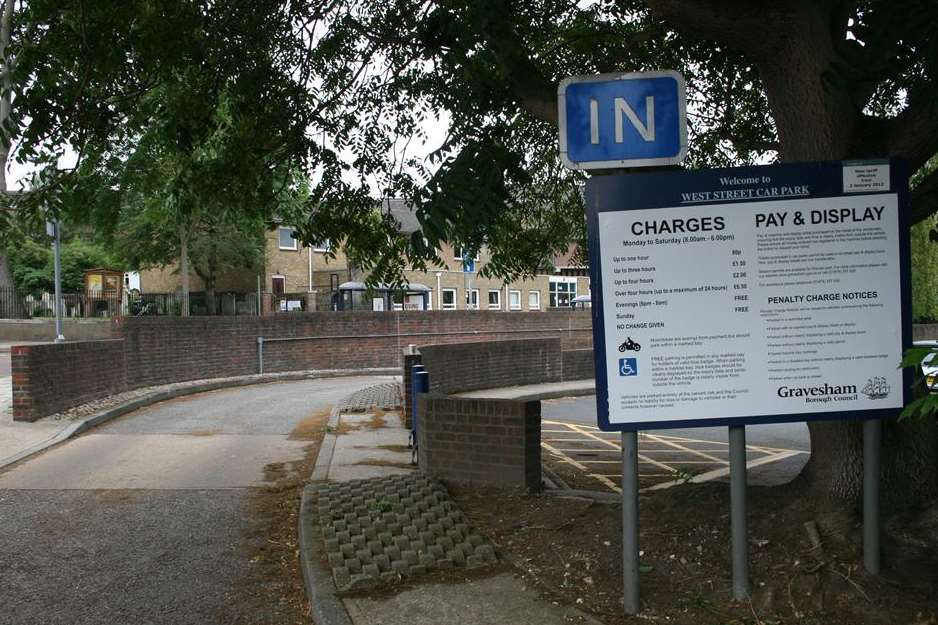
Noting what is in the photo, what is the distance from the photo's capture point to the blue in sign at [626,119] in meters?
4.27

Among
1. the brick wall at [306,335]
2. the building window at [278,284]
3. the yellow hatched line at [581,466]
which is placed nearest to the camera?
the yellow hatched line at [581,466]

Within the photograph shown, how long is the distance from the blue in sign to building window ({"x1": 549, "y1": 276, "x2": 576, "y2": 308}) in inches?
2574

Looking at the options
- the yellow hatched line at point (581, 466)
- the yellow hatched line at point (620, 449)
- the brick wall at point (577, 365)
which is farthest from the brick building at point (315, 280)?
the yellow hatched line at point (581, 466)

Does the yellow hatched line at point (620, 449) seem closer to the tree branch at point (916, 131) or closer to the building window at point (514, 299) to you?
the tree branch at point (916, 131)

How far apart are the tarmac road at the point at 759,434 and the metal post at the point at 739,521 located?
4.12 m

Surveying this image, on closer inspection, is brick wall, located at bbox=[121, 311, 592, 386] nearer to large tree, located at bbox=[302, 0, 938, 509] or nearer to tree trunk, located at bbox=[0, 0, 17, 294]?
tree trunk, located at bbox=[0, 0, 17, 294]

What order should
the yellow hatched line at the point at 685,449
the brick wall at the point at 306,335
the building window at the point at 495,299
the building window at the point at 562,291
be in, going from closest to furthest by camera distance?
the yellow hatched line at the point at 685,449 < the brick wall at the point at 306,335 < the building window at the point at 495,299 < the building window at the point at 562,291

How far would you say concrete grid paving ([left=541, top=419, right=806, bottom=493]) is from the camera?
29.6 ft

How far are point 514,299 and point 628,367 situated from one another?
5534 centimetres

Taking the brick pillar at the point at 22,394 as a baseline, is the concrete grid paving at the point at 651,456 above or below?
below

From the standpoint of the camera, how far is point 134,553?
5867 millimetres

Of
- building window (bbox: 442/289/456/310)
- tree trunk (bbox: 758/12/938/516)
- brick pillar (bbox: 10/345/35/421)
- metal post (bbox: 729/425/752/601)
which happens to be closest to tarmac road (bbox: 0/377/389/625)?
brick pillar (bbox: 10/345/35/421)

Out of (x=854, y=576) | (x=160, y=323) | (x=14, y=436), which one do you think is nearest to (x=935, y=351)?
(x=854, y=576)

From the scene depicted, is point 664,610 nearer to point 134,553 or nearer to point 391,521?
point 391,521
